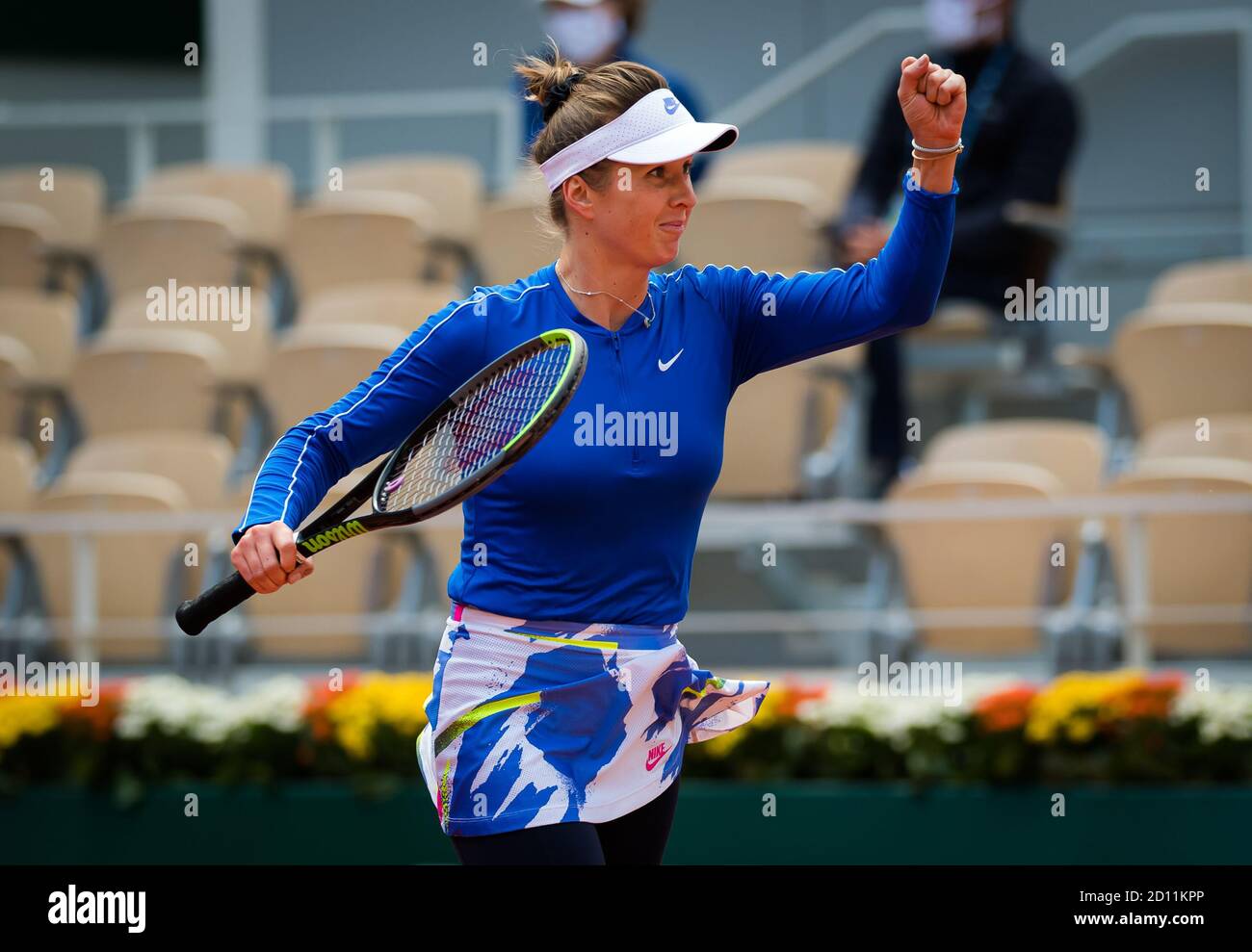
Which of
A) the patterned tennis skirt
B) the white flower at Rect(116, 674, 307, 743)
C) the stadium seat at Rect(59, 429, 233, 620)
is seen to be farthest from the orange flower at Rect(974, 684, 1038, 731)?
the stadium seat at Rect(59, 429, 233, 620)

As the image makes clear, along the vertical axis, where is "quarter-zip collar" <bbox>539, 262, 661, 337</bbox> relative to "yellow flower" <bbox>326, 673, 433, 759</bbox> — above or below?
above

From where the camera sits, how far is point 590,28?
5375mm

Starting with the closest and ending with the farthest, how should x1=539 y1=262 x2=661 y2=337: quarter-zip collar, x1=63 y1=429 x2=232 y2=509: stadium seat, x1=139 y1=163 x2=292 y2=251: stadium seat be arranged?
1. x1=539 y1=262 x2=661 y2=337: quarter-zip collar
2. x1=63 y1=429 x2=232 y2=509: stadium seat
3. x1=139 y1=163 x2=292 y2=251: stadium seat

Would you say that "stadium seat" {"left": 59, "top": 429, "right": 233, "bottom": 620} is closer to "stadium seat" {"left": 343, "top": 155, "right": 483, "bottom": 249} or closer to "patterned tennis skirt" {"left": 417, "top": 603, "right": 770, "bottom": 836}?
"stadium seat" {"left": 343, "top": 155, "right": 483, "bottom": 249}

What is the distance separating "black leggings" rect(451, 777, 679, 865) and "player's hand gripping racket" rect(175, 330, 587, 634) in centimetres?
42

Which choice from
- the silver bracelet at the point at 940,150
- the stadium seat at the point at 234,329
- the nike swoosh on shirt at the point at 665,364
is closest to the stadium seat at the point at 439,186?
the stadium seat at the point at 234,329

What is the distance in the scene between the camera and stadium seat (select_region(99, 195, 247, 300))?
680 centimetres

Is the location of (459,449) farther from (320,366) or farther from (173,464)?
(173,464)

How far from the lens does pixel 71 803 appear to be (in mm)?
4668

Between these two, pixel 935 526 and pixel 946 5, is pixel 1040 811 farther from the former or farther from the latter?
pixel 946 5

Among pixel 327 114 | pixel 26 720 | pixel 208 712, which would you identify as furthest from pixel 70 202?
pixel 208 712

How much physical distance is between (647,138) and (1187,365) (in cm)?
360

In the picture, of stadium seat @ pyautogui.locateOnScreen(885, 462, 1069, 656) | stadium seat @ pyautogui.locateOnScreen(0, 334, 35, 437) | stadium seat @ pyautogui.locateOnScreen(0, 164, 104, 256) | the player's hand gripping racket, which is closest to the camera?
the player's hand gripping racket
